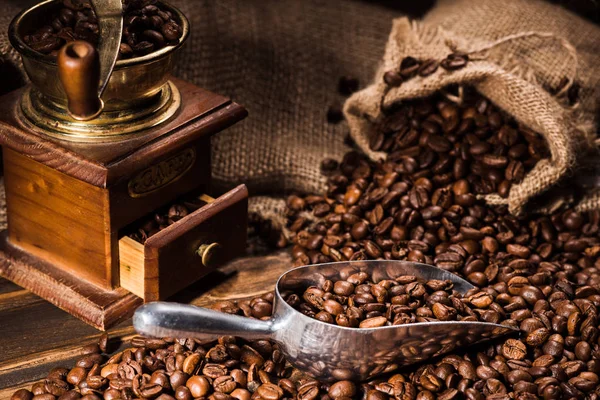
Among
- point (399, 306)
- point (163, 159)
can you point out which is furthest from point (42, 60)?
point (399, 306)

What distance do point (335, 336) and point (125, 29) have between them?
2.56ft

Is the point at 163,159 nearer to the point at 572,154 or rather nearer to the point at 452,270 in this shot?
the point at 452,270

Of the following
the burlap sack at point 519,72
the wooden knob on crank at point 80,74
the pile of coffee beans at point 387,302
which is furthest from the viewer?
the burlap sack at point 519,72

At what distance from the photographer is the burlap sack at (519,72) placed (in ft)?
7.34

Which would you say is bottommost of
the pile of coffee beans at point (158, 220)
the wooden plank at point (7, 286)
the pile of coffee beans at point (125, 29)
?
the wooden plank at point (7, 286)

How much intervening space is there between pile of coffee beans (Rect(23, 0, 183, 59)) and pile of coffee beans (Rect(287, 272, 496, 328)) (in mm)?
627

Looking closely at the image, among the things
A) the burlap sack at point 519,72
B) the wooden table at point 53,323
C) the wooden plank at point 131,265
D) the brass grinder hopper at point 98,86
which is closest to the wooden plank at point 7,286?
the wooden table at point 53,323

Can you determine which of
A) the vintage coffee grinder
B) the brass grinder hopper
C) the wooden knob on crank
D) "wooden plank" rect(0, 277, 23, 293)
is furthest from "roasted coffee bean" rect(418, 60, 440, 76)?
"wooden plank" rect(0, 277, 23, 293)

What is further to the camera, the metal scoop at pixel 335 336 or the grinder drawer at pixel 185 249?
the grinder drawer at pixel 185 249

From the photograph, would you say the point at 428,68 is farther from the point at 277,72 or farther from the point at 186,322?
the point at 186,322

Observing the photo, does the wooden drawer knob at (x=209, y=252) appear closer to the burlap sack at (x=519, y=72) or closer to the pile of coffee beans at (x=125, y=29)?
the pile of coffee beans at (x=125, y=29)

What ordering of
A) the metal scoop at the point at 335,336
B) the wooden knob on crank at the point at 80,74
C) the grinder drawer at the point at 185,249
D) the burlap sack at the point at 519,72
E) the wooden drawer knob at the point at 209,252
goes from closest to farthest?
the wooden knob on crank at the point at 80,74 → the metal scoop at the point at 335,336 → the grinder drawer at the point at 185,249 → the wooden drawer knob at the point at 209,252 → the burlap sack at the point at 519,72

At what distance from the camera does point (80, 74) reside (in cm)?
153

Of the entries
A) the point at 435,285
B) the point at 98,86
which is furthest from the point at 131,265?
the point at 435,285
